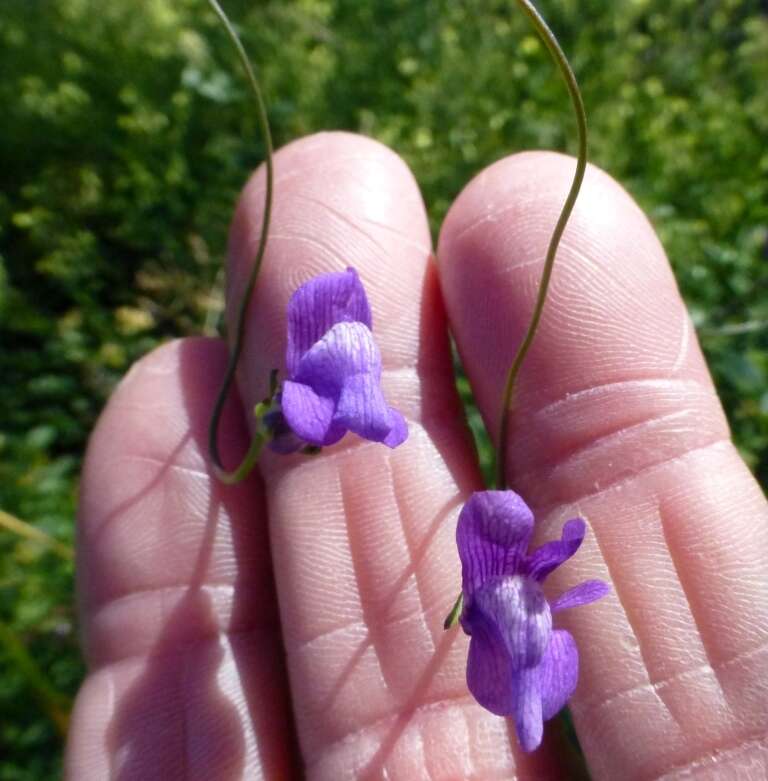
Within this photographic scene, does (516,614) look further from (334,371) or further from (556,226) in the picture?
(556,226)

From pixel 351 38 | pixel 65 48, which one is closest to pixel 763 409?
pixel 351 38

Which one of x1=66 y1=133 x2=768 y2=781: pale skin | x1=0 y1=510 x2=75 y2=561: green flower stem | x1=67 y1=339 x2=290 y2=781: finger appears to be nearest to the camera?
x1=66 y1=133 x2=768 y2=781: pale skin

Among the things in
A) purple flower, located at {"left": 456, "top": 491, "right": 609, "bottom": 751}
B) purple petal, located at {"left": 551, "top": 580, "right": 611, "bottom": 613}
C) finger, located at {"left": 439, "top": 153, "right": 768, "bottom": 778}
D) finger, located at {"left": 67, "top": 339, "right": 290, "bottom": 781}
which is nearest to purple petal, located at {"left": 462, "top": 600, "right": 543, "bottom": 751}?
purple flower, located at {"left": 456, "top": 491, "right": 609, "bottom": 751}

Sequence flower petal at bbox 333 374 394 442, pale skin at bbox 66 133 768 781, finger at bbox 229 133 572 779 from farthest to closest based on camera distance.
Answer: finger at bbox 229 133 572 779, pale skin at bbox 66 133 768 781, flower petal at bbox 333 374 394 442

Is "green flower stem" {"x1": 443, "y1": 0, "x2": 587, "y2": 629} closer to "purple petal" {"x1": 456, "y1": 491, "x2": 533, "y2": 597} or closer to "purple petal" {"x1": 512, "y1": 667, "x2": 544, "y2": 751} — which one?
"purple petal" {"x1": 456, "y1": 491, "x2": 533, "y2": 597}

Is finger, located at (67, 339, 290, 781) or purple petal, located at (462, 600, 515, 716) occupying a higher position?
finger, located at (67, 339, 290, 781)

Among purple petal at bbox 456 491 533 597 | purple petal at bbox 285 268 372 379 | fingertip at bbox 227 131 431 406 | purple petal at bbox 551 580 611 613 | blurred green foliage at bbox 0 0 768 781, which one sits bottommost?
purple petal at bbox 551 580 611 613

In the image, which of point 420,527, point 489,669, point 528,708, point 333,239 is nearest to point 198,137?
point 333,239

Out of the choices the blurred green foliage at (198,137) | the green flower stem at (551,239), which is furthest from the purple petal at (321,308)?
the blurred green foliage at (198,137)
